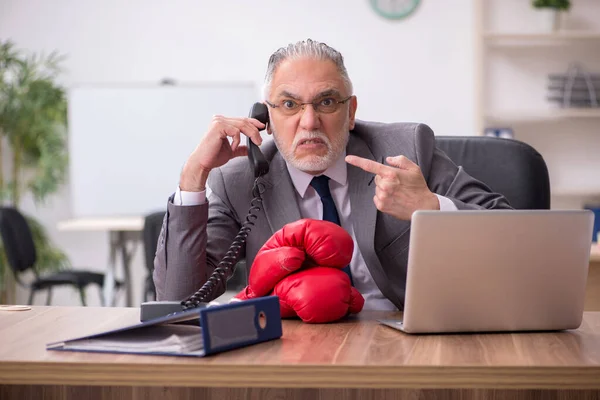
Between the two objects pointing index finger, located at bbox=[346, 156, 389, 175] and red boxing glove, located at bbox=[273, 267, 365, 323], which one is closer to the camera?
red boxing glove, located at bbox=[273, 267, 365, 323]

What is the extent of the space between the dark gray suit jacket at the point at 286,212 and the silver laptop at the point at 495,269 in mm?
443

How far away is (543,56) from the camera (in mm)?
5188

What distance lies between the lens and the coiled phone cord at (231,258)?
1646 mm

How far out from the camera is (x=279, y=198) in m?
1.91

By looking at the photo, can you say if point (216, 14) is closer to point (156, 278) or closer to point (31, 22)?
point (31, 22)

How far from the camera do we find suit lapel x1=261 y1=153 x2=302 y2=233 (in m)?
1.88

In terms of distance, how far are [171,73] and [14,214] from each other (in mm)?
1363

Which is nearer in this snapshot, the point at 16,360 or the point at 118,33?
the point at 16,360

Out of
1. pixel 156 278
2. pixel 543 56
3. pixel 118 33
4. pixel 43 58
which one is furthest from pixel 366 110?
pixel 156 278

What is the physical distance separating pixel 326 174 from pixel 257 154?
181 millimetres

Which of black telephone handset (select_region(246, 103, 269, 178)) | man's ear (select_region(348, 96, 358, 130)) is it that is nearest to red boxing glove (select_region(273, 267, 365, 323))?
black telephone handset (select_region(246, 103, 269, 178))

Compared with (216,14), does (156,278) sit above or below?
below

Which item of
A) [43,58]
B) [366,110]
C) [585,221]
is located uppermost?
[43,58]

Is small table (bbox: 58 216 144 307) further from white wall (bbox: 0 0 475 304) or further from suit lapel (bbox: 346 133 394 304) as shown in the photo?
suit lapel (bbox: 346 133 394 304)
